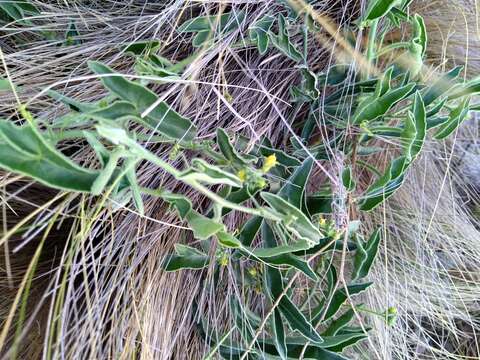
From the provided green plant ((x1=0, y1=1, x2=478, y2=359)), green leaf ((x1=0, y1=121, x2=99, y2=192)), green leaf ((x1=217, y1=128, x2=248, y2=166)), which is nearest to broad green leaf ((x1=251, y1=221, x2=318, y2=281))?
green plant ((x1=0, y1=1, x2=478, y2=359))

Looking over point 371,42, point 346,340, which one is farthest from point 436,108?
point 346,340

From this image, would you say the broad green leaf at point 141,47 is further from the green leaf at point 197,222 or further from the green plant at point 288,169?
the green leaf at point 197,222

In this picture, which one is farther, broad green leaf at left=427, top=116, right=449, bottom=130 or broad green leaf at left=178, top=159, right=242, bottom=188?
broad green leaf at left=427, top=116, right=449, bottom=130

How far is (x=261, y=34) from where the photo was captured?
0.66 m

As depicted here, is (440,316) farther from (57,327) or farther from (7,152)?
(7,152)

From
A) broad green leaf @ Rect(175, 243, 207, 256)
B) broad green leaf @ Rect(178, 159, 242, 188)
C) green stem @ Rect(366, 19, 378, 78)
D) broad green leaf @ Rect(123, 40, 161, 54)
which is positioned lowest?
broad green leaf @ Rect(175, 243, 207, 256)

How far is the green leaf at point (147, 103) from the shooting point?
50cm

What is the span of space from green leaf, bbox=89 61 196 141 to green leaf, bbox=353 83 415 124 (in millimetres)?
224

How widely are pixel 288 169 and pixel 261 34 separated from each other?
0.18 m

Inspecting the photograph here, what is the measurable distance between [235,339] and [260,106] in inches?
13.4

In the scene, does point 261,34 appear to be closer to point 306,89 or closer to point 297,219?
point 306,89

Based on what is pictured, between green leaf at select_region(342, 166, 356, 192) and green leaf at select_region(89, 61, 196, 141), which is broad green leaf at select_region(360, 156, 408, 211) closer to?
green leaf at select_region(342, 166, 356, 192)

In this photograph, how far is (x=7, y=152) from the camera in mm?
420

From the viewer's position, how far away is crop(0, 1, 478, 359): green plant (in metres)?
0.52
